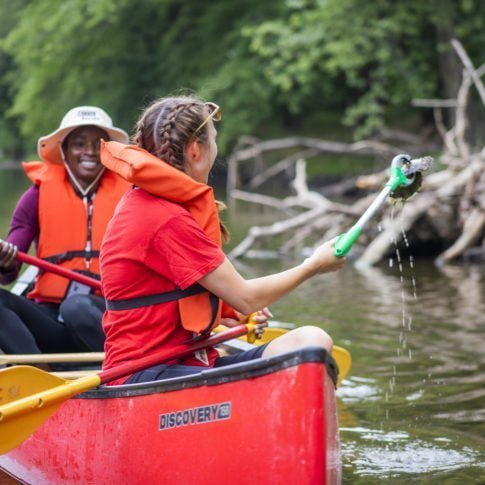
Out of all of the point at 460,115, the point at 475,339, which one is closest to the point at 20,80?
the point at 460,115

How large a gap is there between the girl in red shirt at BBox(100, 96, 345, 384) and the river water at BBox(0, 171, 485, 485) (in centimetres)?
107

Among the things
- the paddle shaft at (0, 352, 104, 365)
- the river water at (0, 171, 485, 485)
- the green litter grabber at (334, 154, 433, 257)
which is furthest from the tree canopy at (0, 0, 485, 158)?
the green litter grabber at (334, 154, 433, 257)

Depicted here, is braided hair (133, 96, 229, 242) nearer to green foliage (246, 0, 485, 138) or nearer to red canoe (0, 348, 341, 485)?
red canoe (0, 348, 341, 485)

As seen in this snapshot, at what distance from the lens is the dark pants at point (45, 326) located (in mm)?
4766

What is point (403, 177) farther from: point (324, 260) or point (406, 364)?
point (406, 364)

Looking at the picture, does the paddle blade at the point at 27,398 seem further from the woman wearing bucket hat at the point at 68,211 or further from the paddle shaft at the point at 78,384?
the woman wearing bucket hat at the point at 68,211

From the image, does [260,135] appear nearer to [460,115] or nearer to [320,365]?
[460,115]

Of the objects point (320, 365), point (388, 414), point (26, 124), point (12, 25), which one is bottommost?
point (388, 414)

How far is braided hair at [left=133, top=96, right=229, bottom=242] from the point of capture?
11.5 ft

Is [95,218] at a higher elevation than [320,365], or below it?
higher

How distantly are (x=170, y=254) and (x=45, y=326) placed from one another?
1.74 metres

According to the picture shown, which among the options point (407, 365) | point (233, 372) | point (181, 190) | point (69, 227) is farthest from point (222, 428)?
point (407, 365)

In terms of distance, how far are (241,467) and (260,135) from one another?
22.2 metres

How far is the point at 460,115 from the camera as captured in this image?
10703mm
